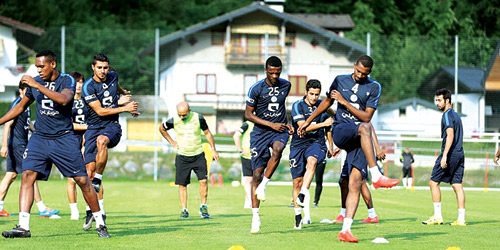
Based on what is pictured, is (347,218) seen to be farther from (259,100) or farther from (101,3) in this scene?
(101,3)

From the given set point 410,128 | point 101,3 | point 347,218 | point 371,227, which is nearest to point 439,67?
point 410,128

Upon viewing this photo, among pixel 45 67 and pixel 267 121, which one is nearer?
pixel 45 67

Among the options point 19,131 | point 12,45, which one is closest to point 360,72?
point 19,131

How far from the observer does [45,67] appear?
32.0 ft

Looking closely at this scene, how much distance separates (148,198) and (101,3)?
50114mm

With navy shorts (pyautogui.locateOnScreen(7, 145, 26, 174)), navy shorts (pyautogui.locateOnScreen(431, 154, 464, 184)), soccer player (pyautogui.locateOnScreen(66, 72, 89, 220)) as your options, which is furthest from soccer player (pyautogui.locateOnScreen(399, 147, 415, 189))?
soccer player (pyautogui.locateOnScreen(66, 72, 89, 220))

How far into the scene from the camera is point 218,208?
53.2 feet

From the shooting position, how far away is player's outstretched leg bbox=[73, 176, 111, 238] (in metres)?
9.94

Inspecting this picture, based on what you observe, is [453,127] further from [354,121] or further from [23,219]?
[23,219]

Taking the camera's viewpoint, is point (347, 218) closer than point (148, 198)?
Yes

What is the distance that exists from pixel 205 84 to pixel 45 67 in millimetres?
29872

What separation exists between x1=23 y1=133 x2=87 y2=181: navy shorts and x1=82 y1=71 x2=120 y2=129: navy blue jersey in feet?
4.96

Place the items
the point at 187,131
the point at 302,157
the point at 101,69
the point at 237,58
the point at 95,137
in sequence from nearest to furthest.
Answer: the point at 101,69 < the point at 95,137 < the point at 302,157 < the point at 187,131 < the point at 237,58

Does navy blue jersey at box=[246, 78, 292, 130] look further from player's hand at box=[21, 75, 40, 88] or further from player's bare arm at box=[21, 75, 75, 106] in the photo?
player's hand at box=[21, 75, 40, 88]
